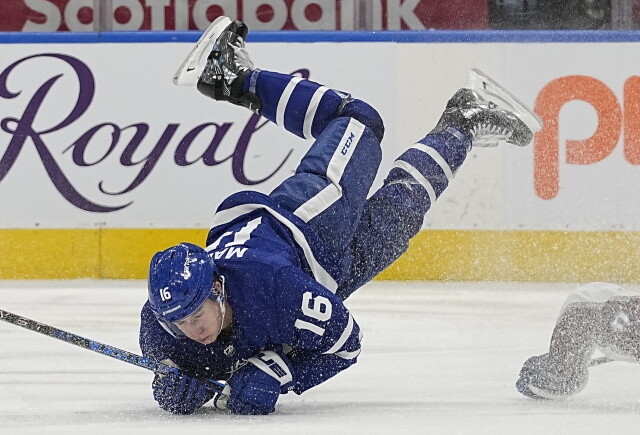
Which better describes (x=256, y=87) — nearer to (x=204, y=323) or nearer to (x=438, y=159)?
(x=438, y=159)

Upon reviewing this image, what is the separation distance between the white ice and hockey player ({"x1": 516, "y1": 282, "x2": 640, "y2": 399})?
0.04 meters

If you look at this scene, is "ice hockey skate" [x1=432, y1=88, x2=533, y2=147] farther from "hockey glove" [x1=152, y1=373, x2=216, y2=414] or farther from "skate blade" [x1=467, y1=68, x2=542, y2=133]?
"hockey glove" [x1=152, y1=373, x2=216, y2=414]

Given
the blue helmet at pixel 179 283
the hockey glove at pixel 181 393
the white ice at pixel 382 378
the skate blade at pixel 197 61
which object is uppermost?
the skate blade at pixel 197 61

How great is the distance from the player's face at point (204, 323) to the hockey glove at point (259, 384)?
0.12 meters

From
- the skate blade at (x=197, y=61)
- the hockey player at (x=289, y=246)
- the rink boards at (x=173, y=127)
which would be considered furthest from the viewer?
the rink boards at (x=173, y=127)

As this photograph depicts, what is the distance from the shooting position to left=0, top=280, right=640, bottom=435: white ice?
2469mm

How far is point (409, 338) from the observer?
379 cm

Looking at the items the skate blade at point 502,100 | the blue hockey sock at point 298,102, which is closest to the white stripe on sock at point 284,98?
the blue hockey sock at point 298,102

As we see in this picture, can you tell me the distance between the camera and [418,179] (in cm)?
339

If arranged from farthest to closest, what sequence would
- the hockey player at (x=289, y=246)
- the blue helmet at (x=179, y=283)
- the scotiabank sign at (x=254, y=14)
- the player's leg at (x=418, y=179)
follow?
the scotiabank sign at (x=254, y=14) → the player's leg at (x=418, y=179) → the hockey player at (x=289, y=246) → the blue helmet at (x=179, y=283)

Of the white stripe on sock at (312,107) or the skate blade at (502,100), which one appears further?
the skate blade at (502,100)

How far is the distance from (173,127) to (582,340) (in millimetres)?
2745

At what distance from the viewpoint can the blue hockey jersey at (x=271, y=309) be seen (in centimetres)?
251

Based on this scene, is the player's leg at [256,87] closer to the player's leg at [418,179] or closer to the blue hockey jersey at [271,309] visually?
the player's leg at [418,179]
